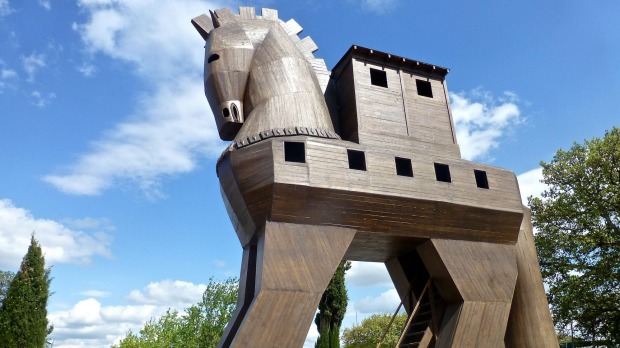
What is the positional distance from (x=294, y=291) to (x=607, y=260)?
1619cm

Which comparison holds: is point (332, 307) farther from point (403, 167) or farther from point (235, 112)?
point (235, 112)

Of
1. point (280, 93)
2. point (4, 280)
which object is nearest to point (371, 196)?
point (280, 93)

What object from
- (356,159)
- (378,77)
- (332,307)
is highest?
(378,77)

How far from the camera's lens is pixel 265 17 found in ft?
46.2

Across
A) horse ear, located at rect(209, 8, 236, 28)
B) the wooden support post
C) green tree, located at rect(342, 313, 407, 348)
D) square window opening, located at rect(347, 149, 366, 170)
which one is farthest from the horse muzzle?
green tree, located at rect(342, 313, 407, 348)

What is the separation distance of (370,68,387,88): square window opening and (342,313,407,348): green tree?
35478mm

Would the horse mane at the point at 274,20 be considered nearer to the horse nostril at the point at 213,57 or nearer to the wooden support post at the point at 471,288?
the horse nostril at the point at 213,57

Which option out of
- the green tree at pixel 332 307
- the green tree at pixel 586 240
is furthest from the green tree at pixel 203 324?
the green tree at pixel 586 240

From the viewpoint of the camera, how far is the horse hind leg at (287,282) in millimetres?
9703

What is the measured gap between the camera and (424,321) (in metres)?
12.9

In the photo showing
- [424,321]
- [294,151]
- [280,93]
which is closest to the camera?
[294,151]

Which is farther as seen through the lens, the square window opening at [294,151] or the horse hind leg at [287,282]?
the square window opening at [294,151]

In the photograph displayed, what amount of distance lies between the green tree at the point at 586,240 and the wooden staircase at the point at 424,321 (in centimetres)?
1051

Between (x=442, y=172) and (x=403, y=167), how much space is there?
3.63 ft
